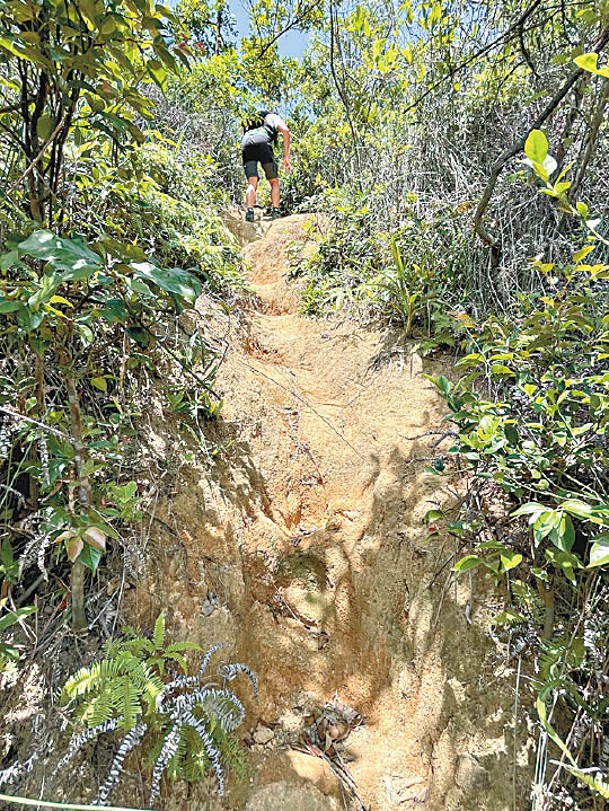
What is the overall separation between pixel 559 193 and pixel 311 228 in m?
3.18

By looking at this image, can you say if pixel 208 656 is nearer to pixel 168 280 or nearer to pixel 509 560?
pixel 509 560

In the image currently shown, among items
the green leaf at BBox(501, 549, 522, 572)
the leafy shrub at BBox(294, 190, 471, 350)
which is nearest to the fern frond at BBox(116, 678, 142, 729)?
the green leaf at BBox(501, 549, 522, 572)

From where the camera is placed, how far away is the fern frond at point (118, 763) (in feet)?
3.50

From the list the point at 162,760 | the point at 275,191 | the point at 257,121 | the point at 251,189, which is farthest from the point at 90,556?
the point at 257,121

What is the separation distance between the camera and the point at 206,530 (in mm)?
1703

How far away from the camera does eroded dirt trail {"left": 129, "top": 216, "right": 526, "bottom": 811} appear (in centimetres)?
132

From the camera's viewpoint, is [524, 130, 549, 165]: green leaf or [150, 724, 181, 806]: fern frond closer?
[524, 130, 549, 165]: green leaf

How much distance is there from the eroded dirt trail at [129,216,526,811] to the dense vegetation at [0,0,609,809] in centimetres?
14

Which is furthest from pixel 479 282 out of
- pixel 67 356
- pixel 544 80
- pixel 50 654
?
pixel 50 654

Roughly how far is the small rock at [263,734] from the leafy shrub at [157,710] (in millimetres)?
117

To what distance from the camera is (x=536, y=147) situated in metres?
0.92

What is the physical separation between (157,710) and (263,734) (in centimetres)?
45

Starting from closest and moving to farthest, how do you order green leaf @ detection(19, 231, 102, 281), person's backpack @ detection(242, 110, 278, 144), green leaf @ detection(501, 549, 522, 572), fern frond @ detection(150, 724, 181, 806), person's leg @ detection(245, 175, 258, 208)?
green leaf @ detection(19, 231, 102, 281) → fern frond @ detection(150, 724, 181, 806) → green leaf @ detection(501, 549, 522, 572) → person's leg @ detection(245, 175, 258, 208) → person's backpack @ detection(242, 110, 278, 144)

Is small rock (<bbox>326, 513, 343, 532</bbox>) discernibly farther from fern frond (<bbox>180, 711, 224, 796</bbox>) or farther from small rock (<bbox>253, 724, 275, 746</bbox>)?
fern frond (<bbox>180, 711, 224, 796</bbox>)
